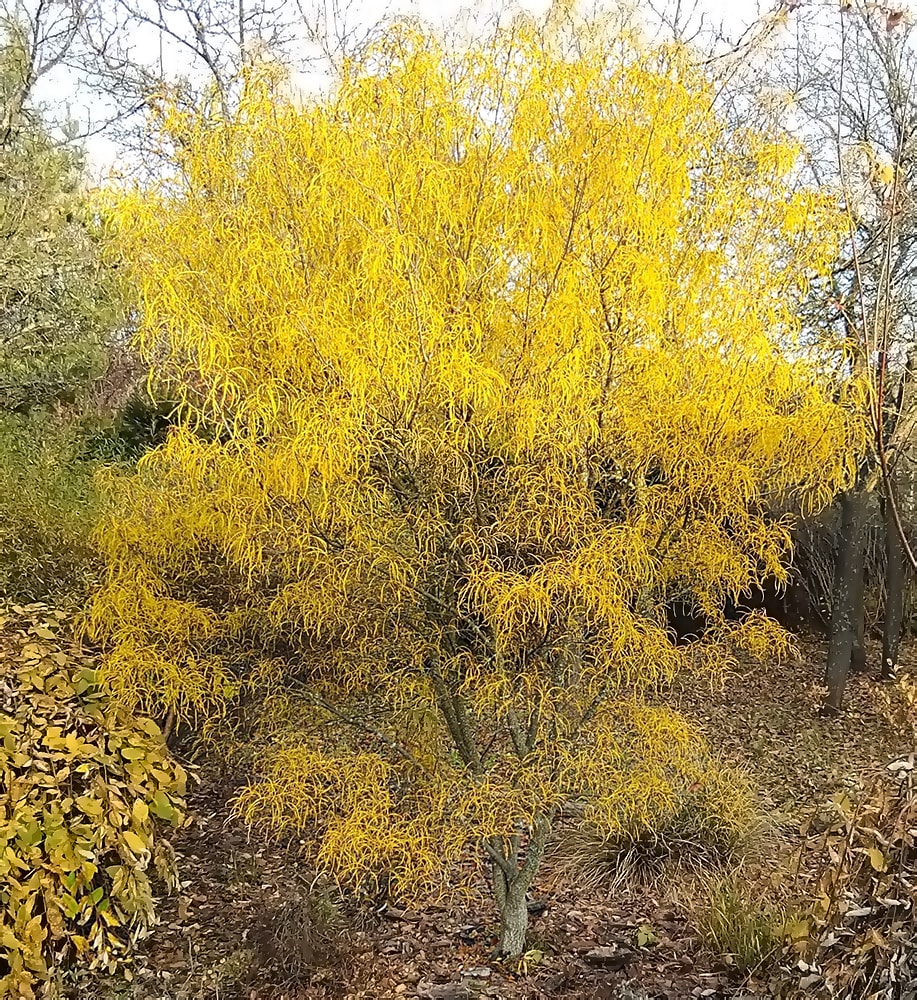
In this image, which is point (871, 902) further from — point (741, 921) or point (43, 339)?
point (43, 339)

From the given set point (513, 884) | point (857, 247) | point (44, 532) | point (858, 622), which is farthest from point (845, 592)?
point (44, 532)

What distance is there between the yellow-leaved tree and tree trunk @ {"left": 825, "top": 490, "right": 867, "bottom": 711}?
13.0ft

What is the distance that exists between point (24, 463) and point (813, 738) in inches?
215

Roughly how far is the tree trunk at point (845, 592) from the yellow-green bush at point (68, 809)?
500 cm

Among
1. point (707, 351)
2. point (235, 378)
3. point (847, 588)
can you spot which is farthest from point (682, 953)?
point (847, 588)

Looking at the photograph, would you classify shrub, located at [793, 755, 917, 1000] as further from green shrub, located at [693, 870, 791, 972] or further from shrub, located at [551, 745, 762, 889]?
shrub, located at [551, 745, 762, 889]

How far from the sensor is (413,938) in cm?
382

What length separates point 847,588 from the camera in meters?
6.57

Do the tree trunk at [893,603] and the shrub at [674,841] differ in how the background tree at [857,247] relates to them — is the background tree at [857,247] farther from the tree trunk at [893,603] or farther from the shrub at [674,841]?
the shrub at [674,841]

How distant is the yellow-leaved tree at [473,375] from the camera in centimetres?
246

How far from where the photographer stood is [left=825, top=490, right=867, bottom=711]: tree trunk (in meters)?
6.50

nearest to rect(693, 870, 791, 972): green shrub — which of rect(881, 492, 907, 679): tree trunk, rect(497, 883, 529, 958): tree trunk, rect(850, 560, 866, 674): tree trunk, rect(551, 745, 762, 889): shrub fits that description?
rect(551, 745, 762, 889): shrub

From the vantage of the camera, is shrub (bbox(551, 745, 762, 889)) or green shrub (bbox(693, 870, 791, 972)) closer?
green shrub (bbox(693, 870, 791, 972))

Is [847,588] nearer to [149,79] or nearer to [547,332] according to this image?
[547,332]
